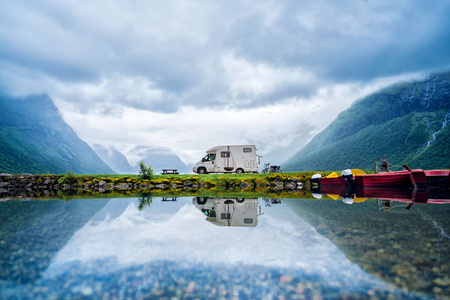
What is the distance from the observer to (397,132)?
138250mm

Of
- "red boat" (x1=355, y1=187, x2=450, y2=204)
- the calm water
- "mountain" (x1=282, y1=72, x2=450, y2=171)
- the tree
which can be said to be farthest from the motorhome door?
"mountain" (x1=282, y1=72, x2=450, y2=171)

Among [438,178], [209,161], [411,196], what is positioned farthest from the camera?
[209,161]

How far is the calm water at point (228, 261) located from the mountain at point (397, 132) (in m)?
107

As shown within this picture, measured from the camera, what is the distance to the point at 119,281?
11.5 feet

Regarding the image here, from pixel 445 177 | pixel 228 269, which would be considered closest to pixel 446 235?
pixel 228 269

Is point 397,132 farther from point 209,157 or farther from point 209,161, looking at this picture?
point 209,161

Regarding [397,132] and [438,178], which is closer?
[438,178]

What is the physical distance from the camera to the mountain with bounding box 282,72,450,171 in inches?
4395

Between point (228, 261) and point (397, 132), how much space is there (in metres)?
161

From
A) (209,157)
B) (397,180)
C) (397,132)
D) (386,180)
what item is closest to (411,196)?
(397,180)

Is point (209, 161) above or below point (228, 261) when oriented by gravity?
above

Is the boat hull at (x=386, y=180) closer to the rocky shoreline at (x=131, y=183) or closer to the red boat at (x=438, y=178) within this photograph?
the red boat at (x=438, y=178)

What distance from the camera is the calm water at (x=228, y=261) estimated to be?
3.21 m

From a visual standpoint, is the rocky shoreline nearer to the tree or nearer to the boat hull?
the tree
